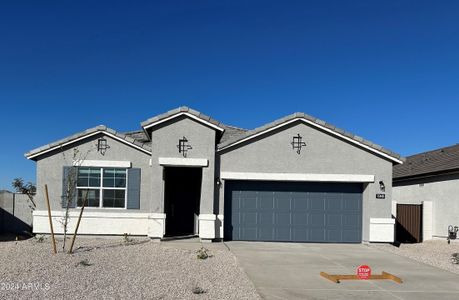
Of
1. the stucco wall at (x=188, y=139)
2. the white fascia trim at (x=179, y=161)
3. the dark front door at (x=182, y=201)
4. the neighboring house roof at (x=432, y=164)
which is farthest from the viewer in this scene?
the neighboring house roof at (x=432, y=164)

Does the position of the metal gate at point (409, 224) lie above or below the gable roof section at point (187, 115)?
below

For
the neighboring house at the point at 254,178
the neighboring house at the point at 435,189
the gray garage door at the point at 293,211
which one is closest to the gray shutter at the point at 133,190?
the neighboring house at the point at 254,178

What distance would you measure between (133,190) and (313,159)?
20.6 feet

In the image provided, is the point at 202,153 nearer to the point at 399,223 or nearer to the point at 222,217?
the point at 222,217

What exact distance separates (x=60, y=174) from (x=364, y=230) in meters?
10.6

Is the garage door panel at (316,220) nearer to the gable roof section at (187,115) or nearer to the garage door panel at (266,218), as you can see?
the garage door panel at (266,218)

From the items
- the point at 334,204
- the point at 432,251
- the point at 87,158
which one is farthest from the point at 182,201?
the point at 432,251

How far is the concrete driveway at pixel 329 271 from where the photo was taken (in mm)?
9344

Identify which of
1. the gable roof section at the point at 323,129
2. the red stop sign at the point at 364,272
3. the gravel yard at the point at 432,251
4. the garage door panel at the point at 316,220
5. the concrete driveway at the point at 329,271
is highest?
Result: the gable roof section at the point at 323,129

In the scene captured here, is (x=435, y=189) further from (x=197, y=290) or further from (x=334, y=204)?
(x=197, y=290)

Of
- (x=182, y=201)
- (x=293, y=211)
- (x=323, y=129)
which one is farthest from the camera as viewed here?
(x=182, y=201)

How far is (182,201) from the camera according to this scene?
2022 cm

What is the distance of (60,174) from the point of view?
17391 millimetres

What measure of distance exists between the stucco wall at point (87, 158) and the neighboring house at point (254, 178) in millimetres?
35
